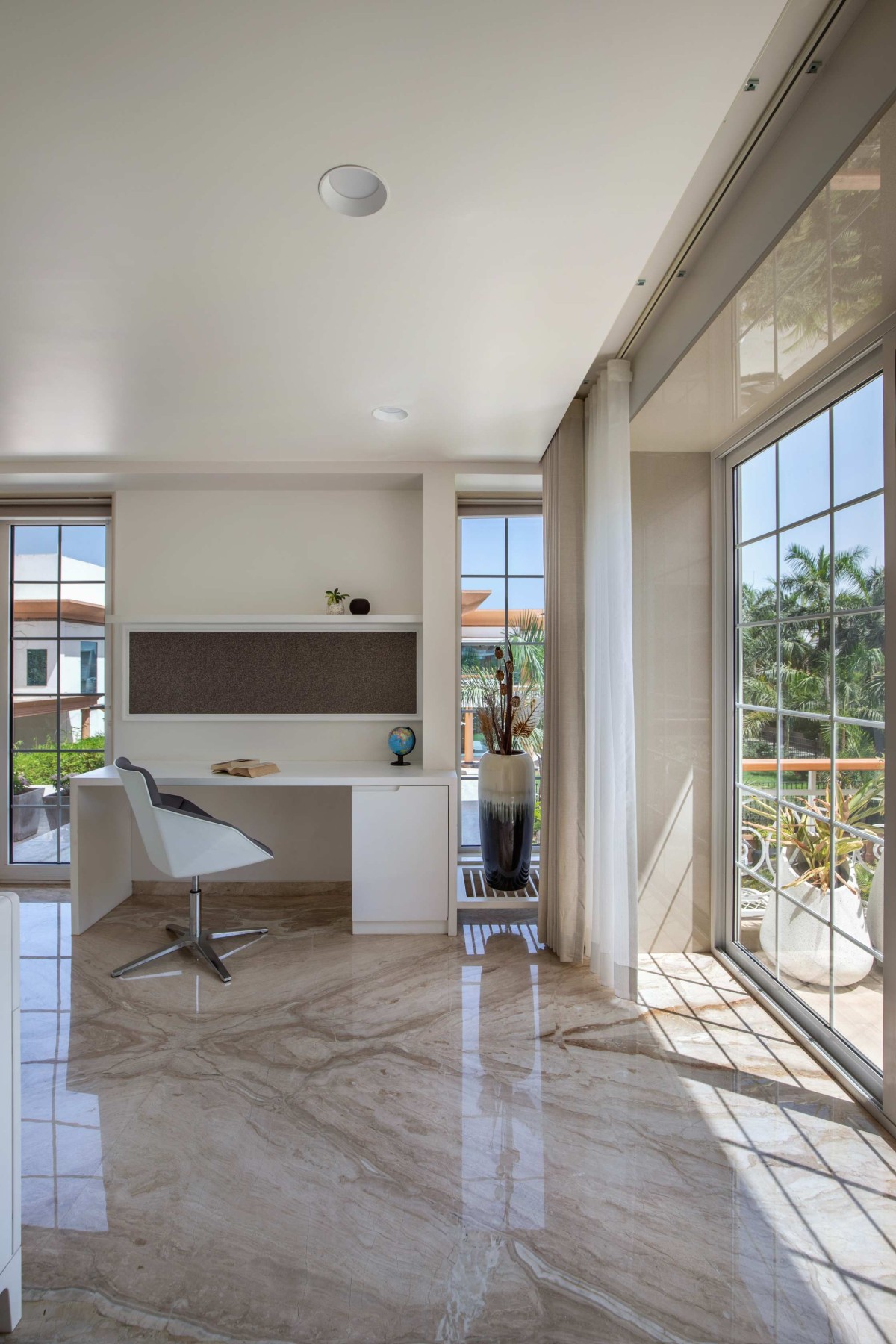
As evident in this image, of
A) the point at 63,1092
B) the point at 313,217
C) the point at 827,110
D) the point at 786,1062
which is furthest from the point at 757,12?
the point at 63,1092

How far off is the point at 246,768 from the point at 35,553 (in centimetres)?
204

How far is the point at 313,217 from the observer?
1.67 metres

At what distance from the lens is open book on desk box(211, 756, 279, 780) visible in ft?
11.8

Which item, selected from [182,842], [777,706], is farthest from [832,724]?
[182,842]

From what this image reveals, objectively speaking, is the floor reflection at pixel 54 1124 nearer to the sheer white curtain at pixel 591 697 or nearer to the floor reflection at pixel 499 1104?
the floor reflection at pixel 499 1104

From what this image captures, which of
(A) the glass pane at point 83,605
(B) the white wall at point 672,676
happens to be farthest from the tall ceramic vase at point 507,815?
(A) the glass pane at point 83,605

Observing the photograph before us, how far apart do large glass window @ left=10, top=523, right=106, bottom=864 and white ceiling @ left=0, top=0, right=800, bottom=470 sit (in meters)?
1.72

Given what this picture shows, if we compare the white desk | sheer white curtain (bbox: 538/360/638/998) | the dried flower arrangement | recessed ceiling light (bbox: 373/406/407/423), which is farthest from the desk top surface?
recessed ceiling light (bbox: 373/406/407/423)

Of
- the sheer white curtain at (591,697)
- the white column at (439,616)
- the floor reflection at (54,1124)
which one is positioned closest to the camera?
the floor reflection at (54,1124)

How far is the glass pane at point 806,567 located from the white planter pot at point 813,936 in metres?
0.94

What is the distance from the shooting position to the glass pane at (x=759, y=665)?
108 inches

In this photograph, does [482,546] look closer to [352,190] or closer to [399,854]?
[399,854]

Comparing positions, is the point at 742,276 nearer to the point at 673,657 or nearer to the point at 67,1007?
the point at 673,657

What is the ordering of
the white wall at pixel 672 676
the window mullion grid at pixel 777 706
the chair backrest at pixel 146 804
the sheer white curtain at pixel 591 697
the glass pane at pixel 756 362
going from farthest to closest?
the white wall at pixel 672 676 < the chair backrest at pixel 146 804 < the sheer white curtain at pixel 591 697 < the window mullion grid at pixel 777 706 < the glass pane at pixel 756 362
